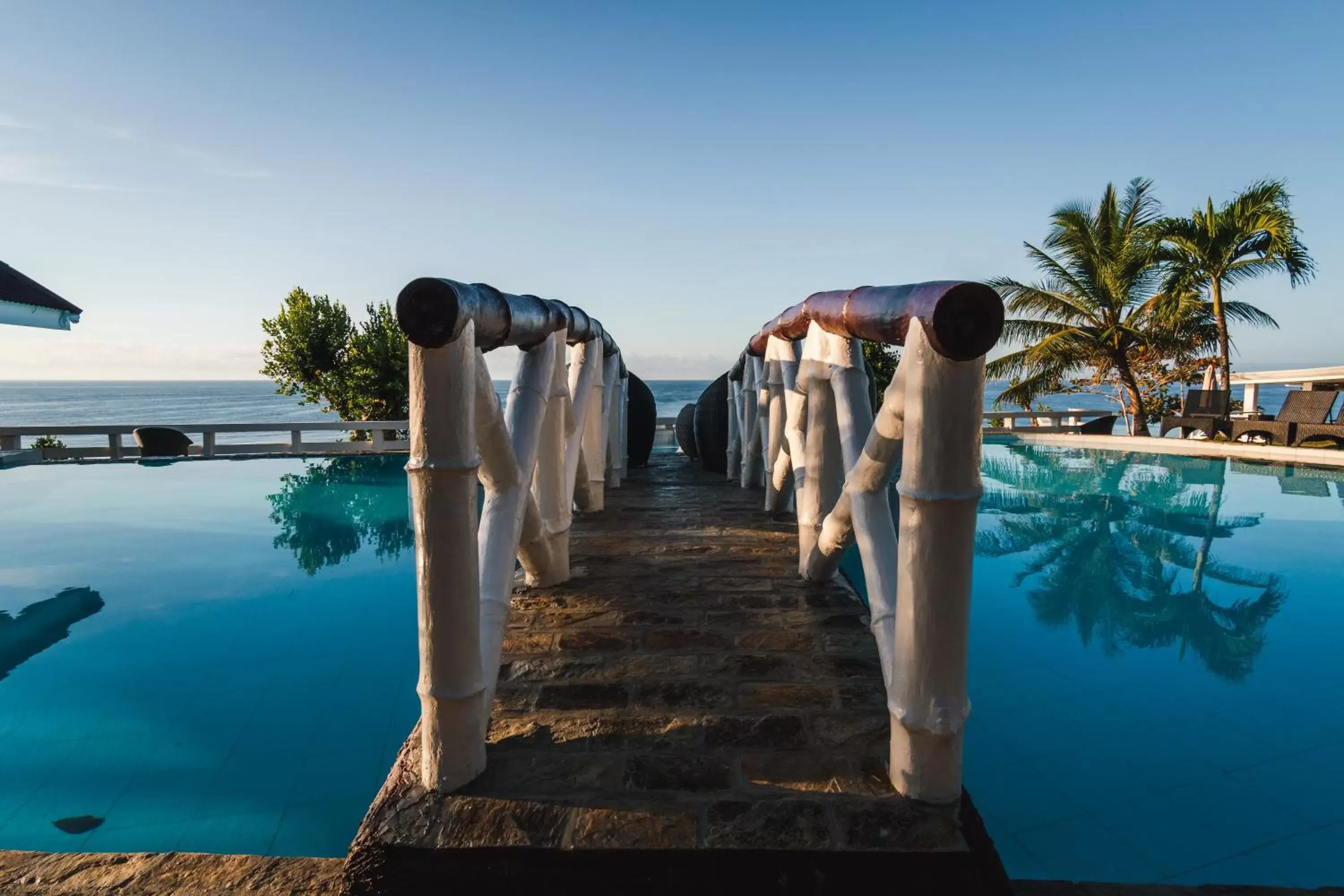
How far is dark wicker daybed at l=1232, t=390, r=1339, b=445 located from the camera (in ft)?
43.1

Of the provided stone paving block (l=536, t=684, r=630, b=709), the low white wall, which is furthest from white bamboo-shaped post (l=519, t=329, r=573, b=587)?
the low white wall

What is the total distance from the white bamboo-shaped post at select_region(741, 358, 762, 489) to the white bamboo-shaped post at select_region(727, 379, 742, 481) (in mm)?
521

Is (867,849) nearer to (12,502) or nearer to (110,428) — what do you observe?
(12,502)

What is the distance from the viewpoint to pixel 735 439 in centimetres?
782

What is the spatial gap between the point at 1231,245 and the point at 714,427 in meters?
13.9

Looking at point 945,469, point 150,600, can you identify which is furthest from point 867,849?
point 150,600

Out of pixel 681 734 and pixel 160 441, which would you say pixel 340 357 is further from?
pixel 681 734

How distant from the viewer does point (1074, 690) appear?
3.99 m

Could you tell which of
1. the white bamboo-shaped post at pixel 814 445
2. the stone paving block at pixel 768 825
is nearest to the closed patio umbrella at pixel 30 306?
the white bamboo-shaped post at pixel 814 445

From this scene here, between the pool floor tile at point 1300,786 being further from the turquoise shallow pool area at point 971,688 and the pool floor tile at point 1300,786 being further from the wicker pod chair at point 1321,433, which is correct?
the wicker pod chair at point 1321,433

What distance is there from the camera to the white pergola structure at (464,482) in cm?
178

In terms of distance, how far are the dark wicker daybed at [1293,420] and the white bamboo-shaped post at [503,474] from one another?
1633cm

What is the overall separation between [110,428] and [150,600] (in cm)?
A: 1024

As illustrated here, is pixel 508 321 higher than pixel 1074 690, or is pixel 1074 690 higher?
pixel 508 321
